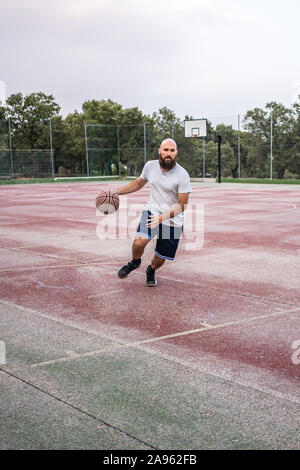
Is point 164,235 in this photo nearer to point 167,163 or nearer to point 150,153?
point 167,163

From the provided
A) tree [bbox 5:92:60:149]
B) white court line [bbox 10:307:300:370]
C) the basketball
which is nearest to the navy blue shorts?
the basketball

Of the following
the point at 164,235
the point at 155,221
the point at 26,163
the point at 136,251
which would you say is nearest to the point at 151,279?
the point at 136,251

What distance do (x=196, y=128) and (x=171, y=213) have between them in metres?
36.1

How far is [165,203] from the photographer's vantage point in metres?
6.90

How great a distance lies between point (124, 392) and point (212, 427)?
0.80 m

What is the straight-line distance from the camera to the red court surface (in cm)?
459

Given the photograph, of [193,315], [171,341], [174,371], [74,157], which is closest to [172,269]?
[193,315]

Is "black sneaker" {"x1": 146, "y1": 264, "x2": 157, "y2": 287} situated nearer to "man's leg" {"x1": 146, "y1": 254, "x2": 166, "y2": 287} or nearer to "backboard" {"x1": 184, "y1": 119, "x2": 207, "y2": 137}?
"man's leg" {"x1": 146, "y1": 254, "x2": 166, "y2": 287}

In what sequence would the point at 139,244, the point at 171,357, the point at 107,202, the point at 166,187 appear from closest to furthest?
1. the point at 171,357
2. the point at 166,187
3. the point at 139,244
4. the point at 107,202

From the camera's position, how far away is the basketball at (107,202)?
25.1 feet

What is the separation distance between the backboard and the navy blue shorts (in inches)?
1374

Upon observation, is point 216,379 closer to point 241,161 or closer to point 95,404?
point 95,404

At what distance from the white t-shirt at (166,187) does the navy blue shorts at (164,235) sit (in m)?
0.09

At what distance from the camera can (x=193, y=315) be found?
232 inches
